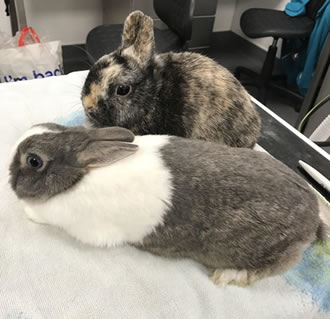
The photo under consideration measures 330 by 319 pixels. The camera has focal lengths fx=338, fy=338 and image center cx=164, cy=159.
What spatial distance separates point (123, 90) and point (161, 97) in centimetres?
14

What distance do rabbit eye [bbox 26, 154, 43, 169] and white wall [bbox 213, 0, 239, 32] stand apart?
3499mm

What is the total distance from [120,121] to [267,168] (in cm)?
53

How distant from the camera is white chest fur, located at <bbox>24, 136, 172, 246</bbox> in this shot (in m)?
0.86

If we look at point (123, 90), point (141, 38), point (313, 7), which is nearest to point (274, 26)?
point (313, 7)

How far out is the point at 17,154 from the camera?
3.09ft

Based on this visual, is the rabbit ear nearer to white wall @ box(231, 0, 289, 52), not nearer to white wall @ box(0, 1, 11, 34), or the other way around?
white wall @ box(0, 1, 11, 34)

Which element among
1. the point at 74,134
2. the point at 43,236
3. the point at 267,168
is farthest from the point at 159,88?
the point at 43,236

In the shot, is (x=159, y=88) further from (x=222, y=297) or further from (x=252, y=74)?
(x=252, y=74)

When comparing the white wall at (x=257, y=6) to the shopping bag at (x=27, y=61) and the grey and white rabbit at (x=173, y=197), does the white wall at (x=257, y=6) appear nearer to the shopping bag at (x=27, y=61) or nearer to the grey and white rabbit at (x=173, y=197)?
the shopping bag at (x=27, y=61)

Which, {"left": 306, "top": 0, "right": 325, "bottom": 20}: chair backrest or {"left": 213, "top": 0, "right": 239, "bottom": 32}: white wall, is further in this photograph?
{"left": 213, "top": 0, "right": 239, "bottom": 32}: white wall

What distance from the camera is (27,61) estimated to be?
1976mm

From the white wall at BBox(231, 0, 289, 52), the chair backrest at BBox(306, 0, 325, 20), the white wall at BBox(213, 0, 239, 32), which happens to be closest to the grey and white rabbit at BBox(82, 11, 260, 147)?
the chair backrest at BBox(306, 0, 325, 20)

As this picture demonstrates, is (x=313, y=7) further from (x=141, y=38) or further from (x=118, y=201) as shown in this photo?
(x=118, y=201)

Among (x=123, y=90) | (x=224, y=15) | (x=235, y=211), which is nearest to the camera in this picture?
(x=235, y=211)
